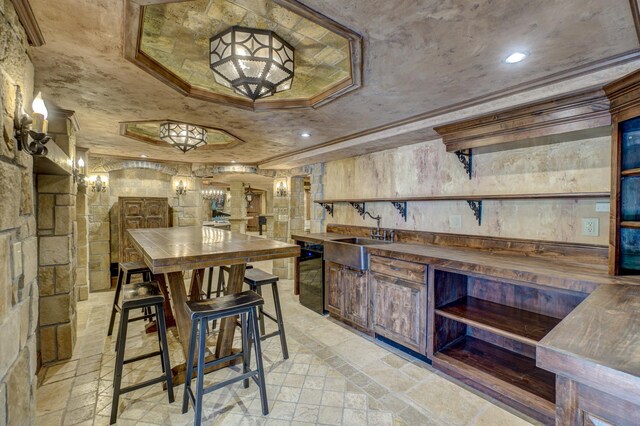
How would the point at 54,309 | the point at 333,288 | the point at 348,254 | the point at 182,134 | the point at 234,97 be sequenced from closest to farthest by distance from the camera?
1. the point at 234,97
2. the point at 54,309
3. the point at 182,134
4. the point at 348,254
5. the point at 333,288

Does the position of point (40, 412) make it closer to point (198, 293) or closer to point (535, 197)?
point (198, 293)

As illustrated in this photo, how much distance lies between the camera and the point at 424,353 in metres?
2.52

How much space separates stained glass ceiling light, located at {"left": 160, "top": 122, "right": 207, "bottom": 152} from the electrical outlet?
3.57 meters

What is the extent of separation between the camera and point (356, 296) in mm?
3182

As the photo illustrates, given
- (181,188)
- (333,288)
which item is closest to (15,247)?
(333,288)

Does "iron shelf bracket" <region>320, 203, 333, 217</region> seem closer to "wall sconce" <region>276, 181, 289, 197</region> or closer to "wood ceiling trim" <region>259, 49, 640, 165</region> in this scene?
"wall sconce" <region>276, 181, 289, 197</region>

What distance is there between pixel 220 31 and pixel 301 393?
97.7 inches

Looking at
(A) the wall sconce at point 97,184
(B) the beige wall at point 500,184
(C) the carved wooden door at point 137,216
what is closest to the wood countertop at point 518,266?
(B) the beige wall at point 500,184

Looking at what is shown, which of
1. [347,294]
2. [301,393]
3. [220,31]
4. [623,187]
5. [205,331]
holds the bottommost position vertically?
[301,393]

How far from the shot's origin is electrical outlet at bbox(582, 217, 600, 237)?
212 centimetres

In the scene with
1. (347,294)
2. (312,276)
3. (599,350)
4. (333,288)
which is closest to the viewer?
(599,350)

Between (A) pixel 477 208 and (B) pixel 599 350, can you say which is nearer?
(B) pixel 599 350

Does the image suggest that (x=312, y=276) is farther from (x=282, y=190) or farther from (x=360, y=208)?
(x=282, y=190)

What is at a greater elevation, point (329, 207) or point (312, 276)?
point (329, 207)
